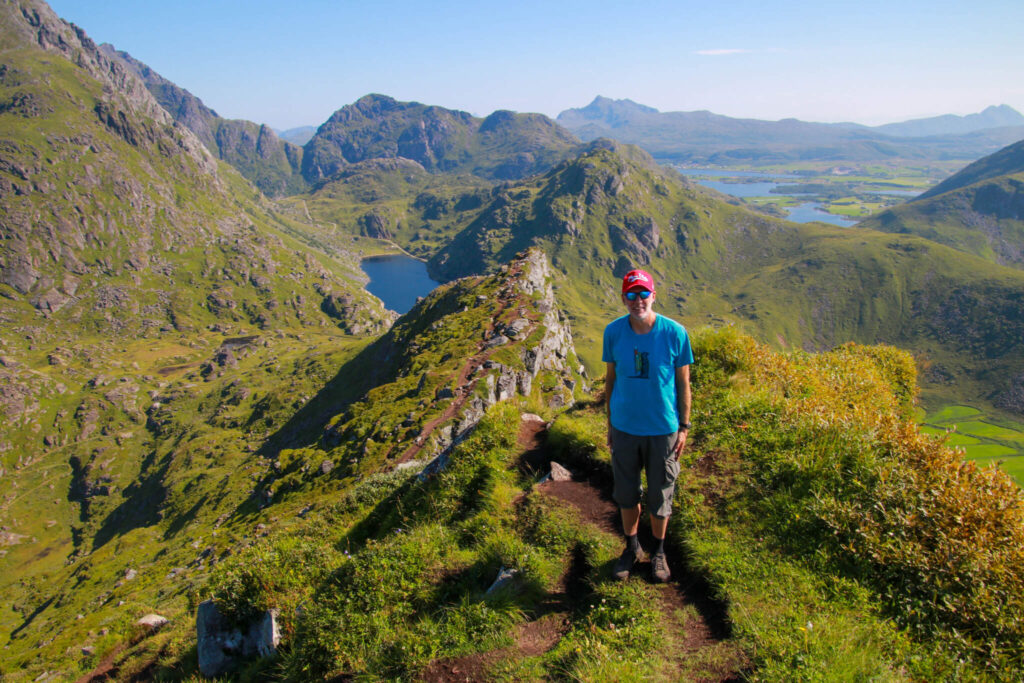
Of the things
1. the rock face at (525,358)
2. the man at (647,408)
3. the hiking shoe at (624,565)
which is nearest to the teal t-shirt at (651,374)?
the man at (647,408)

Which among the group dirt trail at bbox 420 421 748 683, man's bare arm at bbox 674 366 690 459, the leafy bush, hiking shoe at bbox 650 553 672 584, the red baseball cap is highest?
the red baseball cap

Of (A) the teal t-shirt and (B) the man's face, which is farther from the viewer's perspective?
(A) the teal t-shirt

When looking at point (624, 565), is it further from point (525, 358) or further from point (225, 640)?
point (525, 358)

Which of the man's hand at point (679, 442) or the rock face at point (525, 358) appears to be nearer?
the man's hand at point (679, 442)

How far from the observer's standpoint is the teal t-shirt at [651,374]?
757 cm

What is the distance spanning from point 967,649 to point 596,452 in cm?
671

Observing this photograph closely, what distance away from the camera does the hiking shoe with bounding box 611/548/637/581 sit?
7629 millimetres

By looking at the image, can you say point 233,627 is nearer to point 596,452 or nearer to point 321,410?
point 596,452

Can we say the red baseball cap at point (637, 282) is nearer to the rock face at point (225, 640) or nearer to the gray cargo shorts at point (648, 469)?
the gray cargo shorts at point (648, 469)

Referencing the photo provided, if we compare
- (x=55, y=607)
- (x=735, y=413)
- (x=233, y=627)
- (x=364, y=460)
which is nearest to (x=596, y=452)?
(x=735, y=413)

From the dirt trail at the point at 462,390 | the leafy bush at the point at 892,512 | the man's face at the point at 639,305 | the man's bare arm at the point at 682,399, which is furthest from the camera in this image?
the dirt trail at the point at 462,390

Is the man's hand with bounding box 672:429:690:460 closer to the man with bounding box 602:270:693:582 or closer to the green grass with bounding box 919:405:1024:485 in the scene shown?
the man with bounding box 602:270:693:582

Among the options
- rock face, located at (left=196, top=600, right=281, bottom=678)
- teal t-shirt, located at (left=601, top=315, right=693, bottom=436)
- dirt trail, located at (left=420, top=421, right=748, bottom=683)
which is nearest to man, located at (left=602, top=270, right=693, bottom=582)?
teal t-shirt, located at (left=601, top=315, right=693, bottom=436)

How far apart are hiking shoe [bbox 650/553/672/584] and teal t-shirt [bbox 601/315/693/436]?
2.07 m
